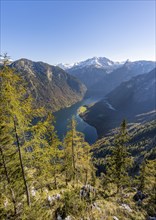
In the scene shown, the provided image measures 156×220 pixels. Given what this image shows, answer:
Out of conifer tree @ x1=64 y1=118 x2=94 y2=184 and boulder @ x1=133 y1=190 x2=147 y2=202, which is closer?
boulder @ x1=133 y1=190 x2=147 y2=202

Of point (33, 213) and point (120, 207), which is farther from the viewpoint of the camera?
point (120, 207)

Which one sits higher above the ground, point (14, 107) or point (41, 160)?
point (14, 107)

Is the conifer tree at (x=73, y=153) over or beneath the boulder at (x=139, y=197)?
→ over

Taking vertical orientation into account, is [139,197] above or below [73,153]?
below

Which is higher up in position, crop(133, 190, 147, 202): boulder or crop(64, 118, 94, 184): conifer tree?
crop(64, 118, 94, 184): conifer tree

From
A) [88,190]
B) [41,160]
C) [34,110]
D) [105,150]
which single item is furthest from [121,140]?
[105,150]

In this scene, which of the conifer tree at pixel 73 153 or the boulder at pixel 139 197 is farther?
the conifer tree at pixel 73 153

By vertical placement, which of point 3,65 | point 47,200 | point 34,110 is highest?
point 3,65

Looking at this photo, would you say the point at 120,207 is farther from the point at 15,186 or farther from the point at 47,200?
the point at 15,186

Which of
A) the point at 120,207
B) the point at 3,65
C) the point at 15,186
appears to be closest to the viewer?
the point at 3,65

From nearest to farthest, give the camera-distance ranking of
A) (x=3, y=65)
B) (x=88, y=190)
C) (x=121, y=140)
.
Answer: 1. (x=3, y=65)
2. (x=88, y=190)
3. (x=121, y=140)

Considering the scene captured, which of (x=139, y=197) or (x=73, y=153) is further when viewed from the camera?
(x=73, y=153)
